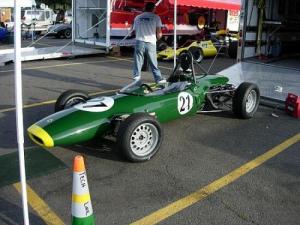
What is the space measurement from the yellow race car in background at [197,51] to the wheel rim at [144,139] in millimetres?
8604

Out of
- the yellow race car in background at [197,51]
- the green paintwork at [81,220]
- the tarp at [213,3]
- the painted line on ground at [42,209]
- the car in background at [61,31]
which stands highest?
the tarp at [213,3]

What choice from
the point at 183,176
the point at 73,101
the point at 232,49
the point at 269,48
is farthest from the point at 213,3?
the point at 183,176

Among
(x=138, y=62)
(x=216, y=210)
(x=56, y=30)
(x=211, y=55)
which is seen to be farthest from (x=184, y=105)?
(x=56, y=30)

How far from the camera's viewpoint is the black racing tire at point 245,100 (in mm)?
6535

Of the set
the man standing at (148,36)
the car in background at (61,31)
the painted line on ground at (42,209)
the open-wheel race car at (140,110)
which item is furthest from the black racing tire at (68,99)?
the car in background at (61,31)

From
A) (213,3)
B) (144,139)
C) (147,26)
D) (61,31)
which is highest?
(213,3)

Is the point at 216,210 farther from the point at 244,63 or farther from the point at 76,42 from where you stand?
the point at 76,42

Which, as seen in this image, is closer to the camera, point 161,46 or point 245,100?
point 245,100

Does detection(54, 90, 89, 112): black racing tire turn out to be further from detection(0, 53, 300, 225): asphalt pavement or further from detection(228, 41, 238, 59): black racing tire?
detection(228, 41, 238, 59): black racing tire

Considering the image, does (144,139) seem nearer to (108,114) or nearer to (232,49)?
(108,114)

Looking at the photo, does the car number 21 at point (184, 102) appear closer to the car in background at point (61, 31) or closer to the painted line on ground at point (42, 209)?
the painted line on ground at point (42, 209)

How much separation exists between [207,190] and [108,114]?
5.19ft

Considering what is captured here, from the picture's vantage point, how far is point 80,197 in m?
3.14

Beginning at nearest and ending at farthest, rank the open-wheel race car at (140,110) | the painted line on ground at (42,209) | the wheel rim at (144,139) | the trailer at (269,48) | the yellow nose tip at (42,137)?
the painted line on ground at (42,209), the yellow nose tip at (42,137), the open-wheel race car at (140,110), the wheel rim at (144,139), the trailer at (269,48)
